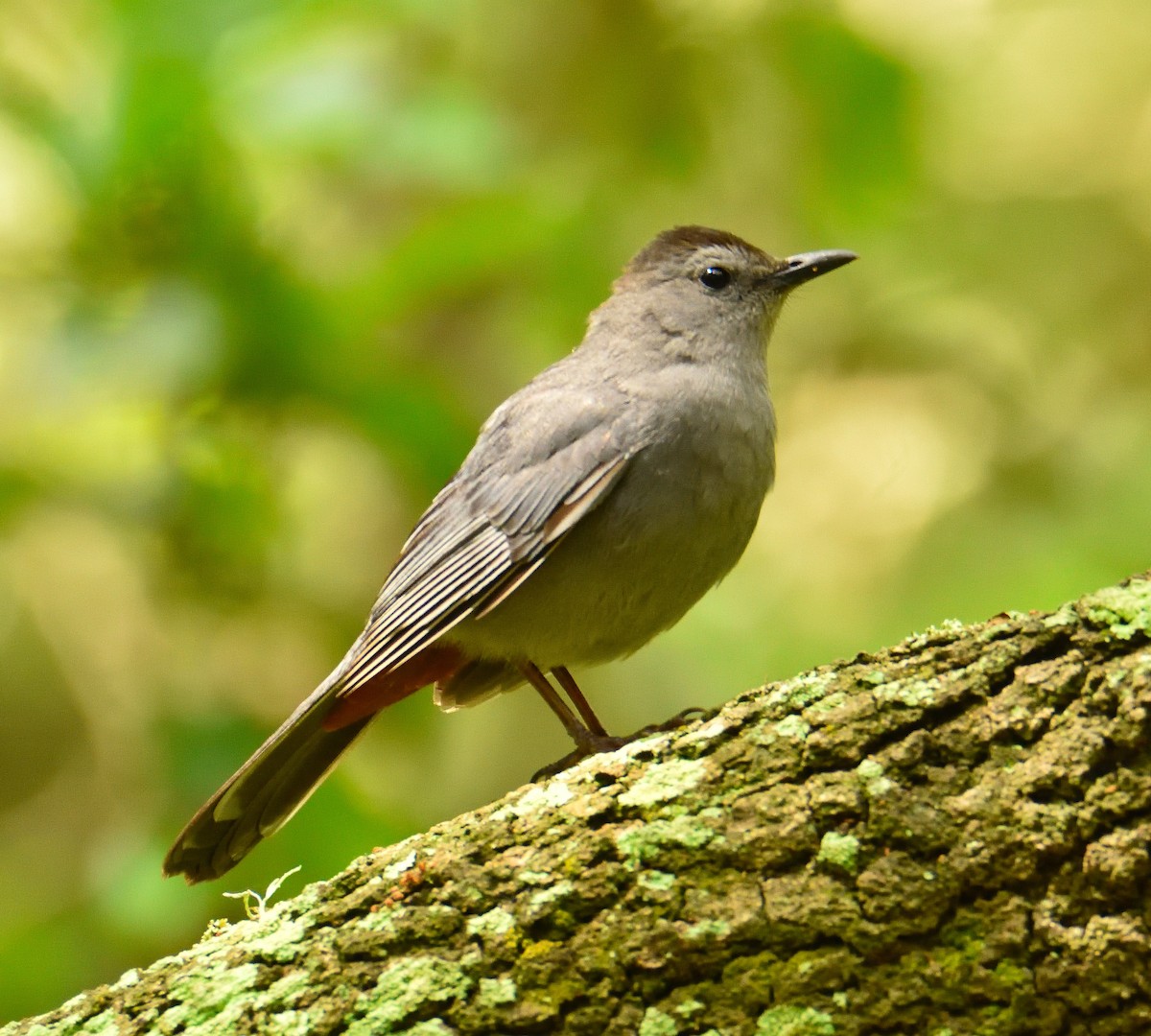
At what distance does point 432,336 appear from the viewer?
20.4 feet

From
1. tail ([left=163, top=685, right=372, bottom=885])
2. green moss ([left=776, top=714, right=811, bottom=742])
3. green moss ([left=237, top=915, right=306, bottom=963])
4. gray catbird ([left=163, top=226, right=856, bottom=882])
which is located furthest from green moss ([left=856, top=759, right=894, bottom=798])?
tail ([left=163, top=685, right=372, bottom=885])

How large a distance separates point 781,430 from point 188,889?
3.93 metres

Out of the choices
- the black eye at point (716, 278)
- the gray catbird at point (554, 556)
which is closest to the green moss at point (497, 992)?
the gray catbird at point (554, 556)

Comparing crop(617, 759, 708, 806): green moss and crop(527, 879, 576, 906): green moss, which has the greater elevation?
crop(617, 759, 708, 806): green moss

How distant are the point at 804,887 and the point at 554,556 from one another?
5.70 ft

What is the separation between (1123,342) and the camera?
6.66 metres

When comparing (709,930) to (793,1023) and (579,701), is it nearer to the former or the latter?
(793,1023)

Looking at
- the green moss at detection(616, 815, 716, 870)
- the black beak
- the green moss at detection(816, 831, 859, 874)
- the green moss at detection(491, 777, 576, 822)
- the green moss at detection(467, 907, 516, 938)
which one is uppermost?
the black beak

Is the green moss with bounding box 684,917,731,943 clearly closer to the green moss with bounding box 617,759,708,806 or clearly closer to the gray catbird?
the green moss with bounding box 617,759,708,806

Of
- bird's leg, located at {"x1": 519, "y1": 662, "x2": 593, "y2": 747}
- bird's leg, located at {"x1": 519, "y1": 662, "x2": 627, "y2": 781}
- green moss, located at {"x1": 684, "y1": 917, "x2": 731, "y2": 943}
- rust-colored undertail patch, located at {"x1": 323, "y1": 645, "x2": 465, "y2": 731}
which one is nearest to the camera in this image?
green moss, located at {"x1": 684, "y1": 917, "x2": 731, "y2": 943}

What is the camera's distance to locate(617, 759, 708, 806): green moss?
2.28 m

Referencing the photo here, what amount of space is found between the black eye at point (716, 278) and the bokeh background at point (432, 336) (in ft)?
1.90

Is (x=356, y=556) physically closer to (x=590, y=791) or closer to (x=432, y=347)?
(x=432, y=347)

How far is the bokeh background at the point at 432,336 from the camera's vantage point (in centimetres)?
439
